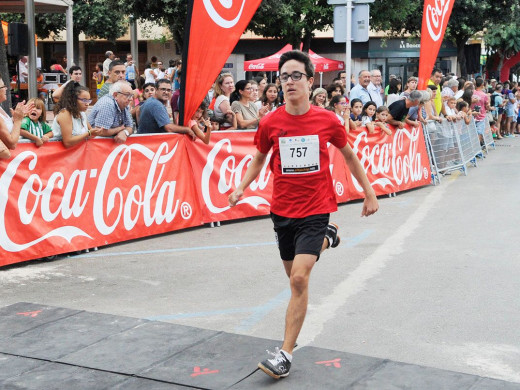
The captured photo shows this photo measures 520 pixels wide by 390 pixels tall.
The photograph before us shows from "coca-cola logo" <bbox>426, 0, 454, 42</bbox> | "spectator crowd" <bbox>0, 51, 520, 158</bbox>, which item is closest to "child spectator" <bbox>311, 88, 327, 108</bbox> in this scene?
"spectator crowd" <bbox>0, 51, 520, 158</bbox>

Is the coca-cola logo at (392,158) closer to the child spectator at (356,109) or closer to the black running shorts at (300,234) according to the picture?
the child spectator at (356,109)

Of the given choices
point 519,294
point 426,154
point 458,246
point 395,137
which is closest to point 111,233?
point 458,246

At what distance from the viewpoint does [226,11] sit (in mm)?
9766

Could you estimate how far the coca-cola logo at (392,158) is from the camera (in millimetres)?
12453

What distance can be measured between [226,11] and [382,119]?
4253 millimetres

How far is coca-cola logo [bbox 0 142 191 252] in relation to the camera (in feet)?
25.5

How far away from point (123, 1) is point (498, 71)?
2403 centimetres

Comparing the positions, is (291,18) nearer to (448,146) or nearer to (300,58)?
(448,146)

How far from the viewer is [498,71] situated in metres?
43.4

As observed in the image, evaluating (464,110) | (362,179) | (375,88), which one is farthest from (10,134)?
(464,110)

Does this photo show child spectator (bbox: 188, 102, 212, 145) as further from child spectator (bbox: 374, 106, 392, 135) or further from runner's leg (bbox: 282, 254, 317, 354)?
runner's leg (bbox: 282, 254, 317, 354)

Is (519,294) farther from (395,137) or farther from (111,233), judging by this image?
(395,137)

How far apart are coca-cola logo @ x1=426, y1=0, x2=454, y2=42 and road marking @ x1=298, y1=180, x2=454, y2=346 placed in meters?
4.62

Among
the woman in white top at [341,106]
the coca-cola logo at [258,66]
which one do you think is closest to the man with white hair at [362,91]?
the woman in white top at [341,106]
